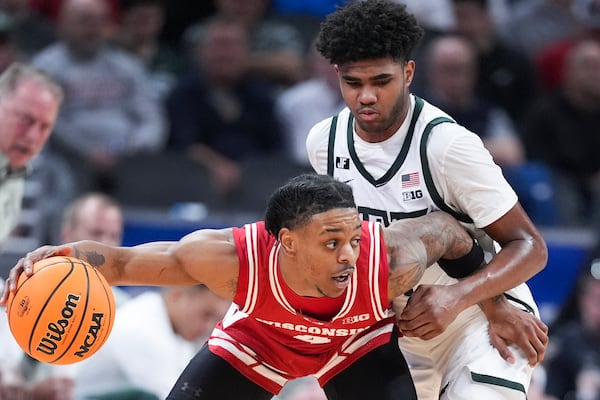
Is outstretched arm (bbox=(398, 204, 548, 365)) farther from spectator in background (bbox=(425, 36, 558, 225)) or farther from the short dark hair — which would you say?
spectator in background (bbox=(425, 36, 558, 225))

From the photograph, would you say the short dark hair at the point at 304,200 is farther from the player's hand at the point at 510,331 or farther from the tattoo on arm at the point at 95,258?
the player's hand at the point at 510,331

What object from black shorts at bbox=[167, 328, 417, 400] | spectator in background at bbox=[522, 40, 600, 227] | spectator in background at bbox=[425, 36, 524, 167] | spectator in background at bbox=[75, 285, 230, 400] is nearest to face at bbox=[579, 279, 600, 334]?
spectator in background at bbox=[425, 36, 524, 167]

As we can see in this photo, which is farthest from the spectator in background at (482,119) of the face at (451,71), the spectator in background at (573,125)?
the spectator in background at (573,125)

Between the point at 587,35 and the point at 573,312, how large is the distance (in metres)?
3.32

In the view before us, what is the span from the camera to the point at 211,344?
16.8ft

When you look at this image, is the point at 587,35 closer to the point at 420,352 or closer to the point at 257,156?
the point at 257,156

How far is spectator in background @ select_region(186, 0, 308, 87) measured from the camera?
10.7 meters

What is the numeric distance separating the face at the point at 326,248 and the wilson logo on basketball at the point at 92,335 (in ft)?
2.54

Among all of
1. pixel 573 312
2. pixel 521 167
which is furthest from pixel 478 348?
pixel 521 167

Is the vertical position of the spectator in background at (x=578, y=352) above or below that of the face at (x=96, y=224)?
below

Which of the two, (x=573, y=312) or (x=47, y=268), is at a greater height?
(x=47, y=268)

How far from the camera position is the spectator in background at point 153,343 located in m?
7.04

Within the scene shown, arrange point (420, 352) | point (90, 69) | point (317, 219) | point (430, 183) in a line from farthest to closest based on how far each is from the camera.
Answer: point (90, 69)
point (420, 352)
point (430, 183)
point (317, 219)

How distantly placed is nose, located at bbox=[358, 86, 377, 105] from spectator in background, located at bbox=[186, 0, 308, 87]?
5797 mm
